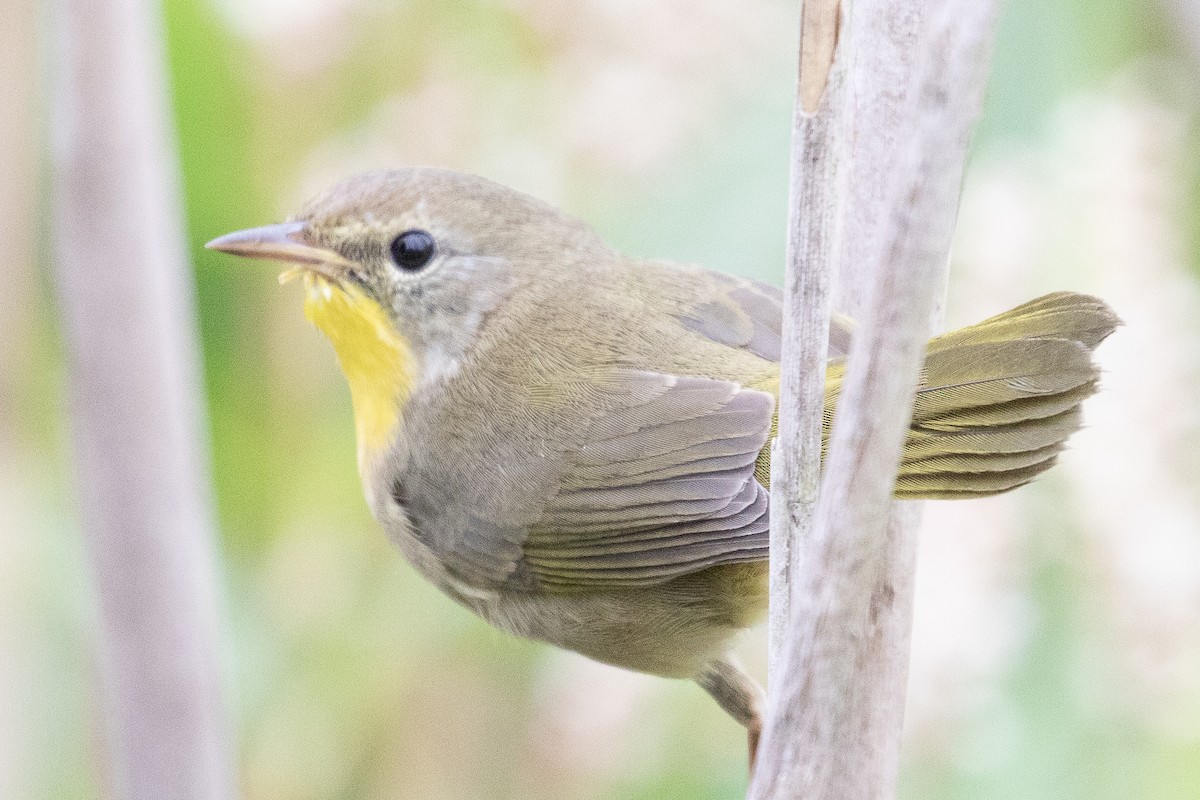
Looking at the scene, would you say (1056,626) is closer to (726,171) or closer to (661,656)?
(661,656)

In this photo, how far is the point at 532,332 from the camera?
7.28ft

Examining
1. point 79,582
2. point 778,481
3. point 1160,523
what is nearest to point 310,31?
→ point 79,582

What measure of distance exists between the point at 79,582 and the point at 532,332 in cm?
119

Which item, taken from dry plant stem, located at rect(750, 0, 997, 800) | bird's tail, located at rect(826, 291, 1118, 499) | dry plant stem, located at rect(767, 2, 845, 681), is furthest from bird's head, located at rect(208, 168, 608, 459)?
dry plant stem, located at rect(750, 0, 997, 800)

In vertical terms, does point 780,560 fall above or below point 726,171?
below

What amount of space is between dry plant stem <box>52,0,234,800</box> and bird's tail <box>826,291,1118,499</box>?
0.94m

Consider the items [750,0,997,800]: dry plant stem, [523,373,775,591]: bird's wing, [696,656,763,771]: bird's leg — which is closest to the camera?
[750,0,997,800]: dry plant stem

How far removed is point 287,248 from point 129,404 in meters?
0.47

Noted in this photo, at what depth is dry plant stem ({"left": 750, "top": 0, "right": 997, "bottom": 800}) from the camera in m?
1.01

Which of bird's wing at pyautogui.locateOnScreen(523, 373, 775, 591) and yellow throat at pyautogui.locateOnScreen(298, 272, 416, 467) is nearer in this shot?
bird's wing at pyautogui.locateOnScreen(523, 373, 775, 591)

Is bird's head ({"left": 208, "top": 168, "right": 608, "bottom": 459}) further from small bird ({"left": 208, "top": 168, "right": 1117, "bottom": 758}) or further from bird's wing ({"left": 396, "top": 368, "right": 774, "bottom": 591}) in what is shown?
bird's wing ({"left": 396, "top": 368, "right": 774, "bottom": 591})

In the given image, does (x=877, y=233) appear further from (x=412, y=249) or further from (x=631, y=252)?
(x=631, y=252)

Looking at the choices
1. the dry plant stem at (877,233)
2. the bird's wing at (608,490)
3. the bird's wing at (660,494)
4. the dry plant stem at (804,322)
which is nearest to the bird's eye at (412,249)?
the bird's wing at (608,490)

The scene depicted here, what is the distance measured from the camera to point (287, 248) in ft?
6.84
